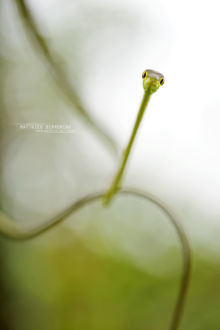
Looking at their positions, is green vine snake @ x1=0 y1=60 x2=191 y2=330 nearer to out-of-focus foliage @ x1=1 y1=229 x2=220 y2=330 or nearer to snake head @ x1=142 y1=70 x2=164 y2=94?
snake head @ x1=142 y1=70 x2=164 y2=94

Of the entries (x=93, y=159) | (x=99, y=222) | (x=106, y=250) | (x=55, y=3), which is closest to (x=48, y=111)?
(x=93, y=159)

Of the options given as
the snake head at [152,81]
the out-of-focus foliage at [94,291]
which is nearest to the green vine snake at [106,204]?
the snake head at [152,81]

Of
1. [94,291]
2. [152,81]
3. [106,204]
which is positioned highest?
[152,81]

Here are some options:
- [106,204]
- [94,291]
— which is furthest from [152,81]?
[94,291]

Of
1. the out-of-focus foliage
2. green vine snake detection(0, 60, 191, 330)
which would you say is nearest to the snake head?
green vine snake detection(0, 60, 191, 330)

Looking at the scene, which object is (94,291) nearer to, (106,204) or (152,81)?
(106,204)

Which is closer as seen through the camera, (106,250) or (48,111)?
(48,111)

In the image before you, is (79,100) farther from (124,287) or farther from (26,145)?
(124,287)

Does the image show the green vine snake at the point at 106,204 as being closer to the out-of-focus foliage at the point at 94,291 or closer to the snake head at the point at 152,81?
the snake head at the point at 152,81
